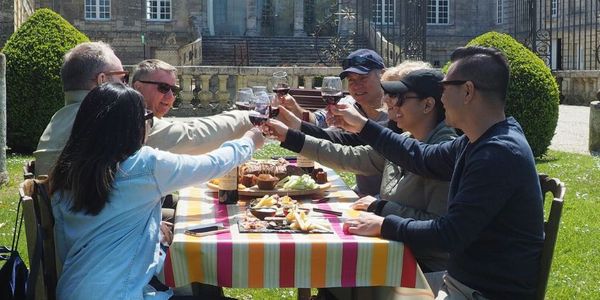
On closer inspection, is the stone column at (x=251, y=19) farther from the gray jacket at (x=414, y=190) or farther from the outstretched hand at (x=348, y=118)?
the outstretched hand at (x=348, y=118)

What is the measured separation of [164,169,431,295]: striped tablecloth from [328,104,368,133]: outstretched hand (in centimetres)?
89

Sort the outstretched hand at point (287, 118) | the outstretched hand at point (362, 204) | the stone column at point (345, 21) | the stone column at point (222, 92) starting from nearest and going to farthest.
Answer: the outstretched hand at point (362, 204)
the outstretched hand at point (287, 118)
the stone column at point (222, 92)
the stone column at point (345, 21)

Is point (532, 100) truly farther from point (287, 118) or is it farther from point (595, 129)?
point (287, 118)

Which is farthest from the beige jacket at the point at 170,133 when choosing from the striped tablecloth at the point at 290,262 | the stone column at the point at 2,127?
the stone column at the point at 2,127

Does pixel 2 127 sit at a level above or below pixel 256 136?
below

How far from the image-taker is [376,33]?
28578mm

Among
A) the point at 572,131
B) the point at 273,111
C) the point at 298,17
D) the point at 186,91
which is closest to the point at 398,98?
the point at 273,111

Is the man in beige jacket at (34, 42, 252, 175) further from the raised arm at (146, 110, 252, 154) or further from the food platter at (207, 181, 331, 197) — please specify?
the food platter at (207, 181, 331, 197)

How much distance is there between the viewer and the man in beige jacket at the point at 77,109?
4.08m

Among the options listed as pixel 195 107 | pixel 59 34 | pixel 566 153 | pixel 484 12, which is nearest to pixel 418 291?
pixel 566 153

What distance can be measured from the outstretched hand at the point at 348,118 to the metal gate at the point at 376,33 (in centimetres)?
1283

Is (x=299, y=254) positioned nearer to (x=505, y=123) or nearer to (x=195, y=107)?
(x=505, y=123)

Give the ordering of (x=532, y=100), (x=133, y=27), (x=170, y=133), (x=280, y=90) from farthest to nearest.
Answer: (x=133, y=27), (x=532, y=100), (x=280, y=90), (x=170, y=133)

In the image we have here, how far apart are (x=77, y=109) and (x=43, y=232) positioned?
1.06 m
